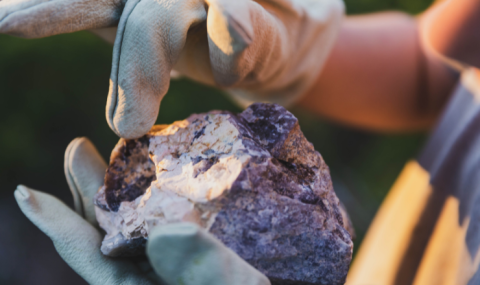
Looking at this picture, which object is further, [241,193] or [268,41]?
[268,41]

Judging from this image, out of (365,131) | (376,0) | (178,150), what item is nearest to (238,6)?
(178,150)

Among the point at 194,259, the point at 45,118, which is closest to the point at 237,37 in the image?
the point at 194,259

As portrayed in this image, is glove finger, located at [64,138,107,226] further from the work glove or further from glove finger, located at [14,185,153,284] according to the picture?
the work glove

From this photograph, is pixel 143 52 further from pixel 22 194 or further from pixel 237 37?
Answer: pixel 22 194

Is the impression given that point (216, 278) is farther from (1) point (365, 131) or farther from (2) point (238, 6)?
(1) point (365, 131)

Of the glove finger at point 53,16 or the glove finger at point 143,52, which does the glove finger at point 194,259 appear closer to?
the glove finger at point 143,52
